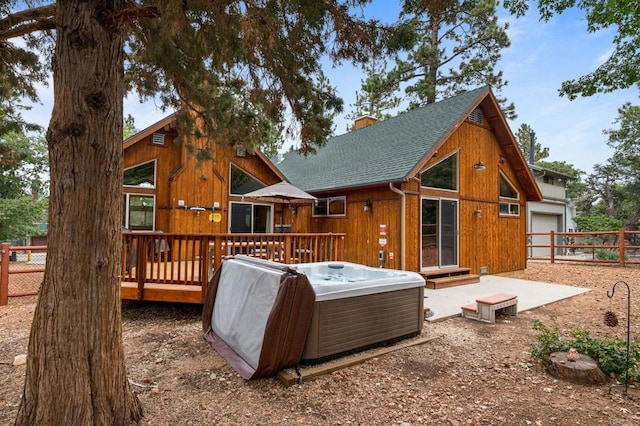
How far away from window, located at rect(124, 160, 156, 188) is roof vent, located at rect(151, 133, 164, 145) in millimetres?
514

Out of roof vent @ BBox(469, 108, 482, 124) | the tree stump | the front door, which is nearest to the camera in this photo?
the tree stump

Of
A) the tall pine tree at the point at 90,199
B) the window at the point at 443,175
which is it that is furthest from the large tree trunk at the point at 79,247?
the window at the point at 443,175

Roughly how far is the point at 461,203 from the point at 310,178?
4759 millimetres

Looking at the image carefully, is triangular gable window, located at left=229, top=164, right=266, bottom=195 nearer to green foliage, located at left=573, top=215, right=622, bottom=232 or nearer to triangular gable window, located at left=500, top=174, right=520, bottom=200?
triangular gable window, located at left=500, top=174, right=520, bottom=200

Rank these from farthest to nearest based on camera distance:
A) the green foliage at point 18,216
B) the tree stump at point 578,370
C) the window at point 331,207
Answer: the green foliage at point 18,216 → the window at point 331,207 → the tree stump at point 578,370

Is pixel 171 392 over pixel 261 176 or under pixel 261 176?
under

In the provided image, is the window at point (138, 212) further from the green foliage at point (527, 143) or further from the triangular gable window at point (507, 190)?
the green foliage at point (527, 143)

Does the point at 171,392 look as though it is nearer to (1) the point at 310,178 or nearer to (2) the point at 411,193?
(2) the point at 411,193

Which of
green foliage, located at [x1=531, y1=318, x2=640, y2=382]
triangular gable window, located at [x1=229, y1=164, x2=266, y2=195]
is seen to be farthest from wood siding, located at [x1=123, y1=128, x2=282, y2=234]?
green foliage, located at [x1=531, y1=318, x2=640, y2=382]

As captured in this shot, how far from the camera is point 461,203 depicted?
954 cm

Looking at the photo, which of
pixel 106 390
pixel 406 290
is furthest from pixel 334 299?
pixel 106 390

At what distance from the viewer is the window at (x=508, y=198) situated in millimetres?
10953

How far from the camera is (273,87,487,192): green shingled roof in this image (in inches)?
339

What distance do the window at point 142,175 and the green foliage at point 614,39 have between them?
8.47 m
